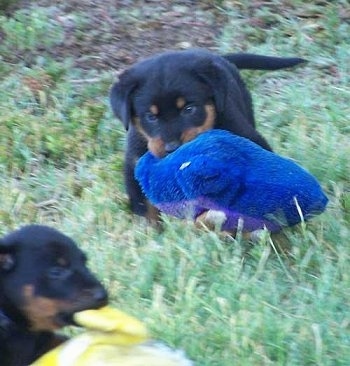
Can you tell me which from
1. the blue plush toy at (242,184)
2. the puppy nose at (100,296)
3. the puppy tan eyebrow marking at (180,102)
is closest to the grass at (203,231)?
the blue plush toy at (242,184)

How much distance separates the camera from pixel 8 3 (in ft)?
24.5

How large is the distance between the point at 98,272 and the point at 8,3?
153 inches

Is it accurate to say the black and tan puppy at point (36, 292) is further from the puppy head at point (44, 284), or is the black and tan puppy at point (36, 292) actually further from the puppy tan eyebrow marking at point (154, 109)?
the puppy tan eyebrow marking at point (154, 109)

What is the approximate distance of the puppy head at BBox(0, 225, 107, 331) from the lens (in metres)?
3.07

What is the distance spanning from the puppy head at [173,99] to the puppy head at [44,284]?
132 centimetres

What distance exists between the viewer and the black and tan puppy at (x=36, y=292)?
121 inches

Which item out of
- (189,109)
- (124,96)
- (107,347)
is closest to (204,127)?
(189,109)

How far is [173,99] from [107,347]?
5.65ft

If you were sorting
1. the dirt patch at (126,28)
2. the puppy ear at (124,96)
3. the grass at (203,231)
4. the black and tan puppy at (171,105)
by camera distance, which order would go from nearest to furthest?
the grass at (203,231), the black and tan puppy at (171,105), the puppy ear at (124,96), the dirt patch at (126,28)

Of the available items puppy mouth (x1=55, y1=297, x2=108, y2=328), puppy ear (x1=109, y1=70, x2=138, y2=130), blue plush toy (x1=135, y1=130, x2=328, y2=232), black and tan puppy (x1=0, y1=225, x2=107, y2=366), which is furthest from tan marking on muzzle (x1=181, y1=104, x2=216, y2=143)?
puppy mouth (x1=55, y1=297, x2=108, y2=328)

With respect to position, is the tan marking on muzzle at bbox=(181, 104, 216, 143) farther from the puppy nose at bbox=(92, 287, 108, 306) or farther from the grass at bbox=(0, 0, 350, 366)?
the puppy nose at bbox=(92, 287, 108, 306)

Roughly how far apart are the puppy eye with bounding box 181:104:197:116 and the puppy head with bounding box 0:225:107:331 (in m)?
1.44

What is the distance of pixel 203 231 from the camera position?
13.9 feet

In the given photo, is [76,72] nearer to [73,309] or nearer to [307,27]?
[307,27]
